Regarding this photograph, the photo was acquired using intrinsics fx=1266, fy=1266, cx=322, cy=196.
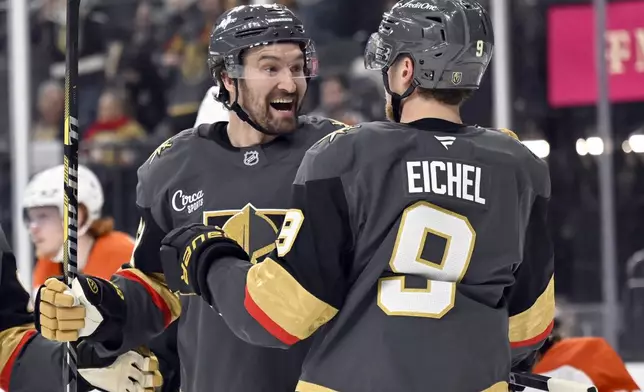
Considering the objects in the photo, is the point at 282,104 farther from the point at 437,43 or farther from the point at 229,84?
the point at 437,43

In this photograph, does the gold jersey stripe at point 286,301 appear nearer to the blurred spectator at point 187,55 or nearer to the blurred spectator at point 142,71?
the blurred spectator at point 187,55

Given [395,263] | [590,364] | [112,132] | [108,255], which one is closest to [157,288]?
[395,263]

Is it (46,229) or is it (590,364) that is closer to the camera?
(590,364)

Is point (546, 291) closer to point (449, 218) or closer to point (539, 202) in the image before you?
point (539, 202)

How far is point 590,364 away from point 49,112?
3.15 m

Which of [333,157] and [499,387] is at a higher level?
[333,157]

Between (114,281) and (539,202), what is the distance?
79cm

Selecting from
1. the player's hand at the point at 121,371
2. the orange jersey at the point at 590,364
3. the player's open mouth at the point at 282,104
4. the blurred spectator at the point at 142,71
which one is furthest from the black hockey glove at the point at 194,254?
→ the blurred spectator at the point at 142,71

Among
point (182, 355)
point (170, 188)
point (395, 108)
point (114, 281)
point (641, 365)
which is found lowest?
point (641, 365)

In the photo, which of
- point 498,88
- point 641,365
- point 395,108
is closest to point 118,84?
point 498,88

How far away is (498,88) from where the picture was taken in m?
4.96

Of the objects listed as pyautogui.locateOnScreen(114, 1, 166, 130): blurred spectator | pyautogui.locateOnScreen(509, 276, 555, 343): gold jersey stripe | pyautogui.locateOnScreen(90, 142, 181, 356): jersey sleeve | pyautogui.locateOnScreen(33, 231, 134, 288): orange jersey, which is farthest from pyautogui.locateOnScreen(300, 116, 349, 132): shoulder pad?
pyautogui.locateOnScreen(114, 1, 166, 130): blurred spectator

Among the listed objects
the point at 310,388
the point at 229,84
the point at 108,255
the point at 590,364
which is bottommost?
the point at 590,364

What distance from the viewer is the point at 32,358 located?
2303mm
